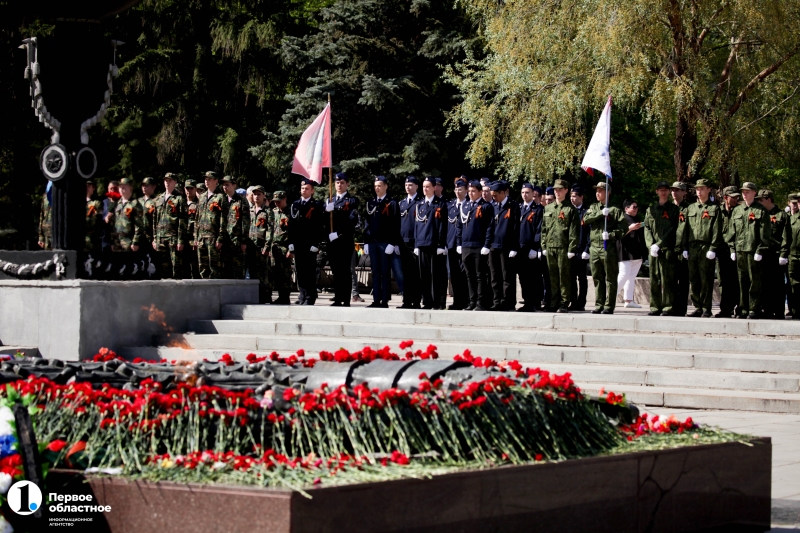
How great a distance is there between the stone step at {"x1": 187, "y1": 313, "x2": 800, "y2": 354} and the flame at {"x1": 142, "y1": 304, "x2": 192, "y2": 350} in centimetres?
13

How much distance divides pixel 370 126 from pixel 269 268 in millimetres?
12196

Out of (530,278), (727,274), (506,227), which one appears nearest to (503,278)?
(506,227)

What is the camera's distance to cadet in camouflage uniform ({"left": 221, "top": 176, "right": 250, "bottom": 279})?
16344mm

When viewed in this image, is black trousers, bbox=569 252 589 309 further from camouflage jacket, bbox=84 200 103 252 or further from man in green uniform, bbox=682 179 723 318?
camouflage jacket, bbox=84 200 103 252

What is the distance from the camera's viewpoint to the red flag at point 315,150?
1662cm

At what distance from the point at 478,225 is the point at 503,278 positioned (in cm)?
78

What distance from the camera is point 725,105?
22047 mm

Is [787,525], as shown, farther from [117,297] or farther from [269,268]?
[269,268]

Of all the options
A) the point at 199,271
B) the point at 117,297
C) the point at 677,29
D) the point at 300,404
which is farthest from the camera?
the point at 677,29

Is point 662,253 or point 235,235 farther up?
point 235,235

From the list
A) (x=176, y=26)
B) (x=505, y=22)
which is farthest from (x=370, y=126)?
(x=176, y=26)

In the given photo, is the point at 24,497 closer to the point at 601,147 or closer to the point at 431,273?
the point at 431,273

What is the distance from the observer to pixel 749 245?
44.6ft

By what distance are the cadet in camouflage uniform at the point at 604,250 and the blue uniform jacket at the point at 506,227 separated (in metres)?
1.10
